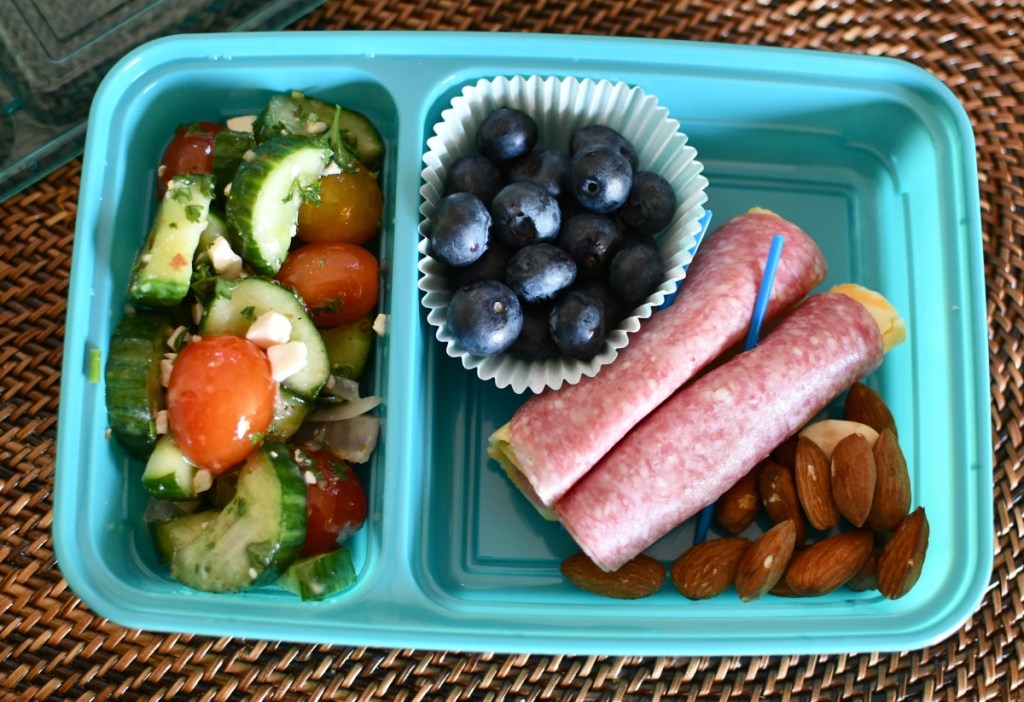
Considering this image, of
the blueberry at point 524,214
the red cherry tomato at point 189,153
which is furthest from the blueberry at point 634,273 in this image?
the red cherry tomato at point 189,153

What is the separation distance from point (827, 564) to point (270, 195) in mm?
987

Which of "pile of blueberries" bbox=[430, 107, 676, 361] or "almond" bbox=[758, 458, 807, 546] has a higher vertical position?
"pile of blueberries" bbox=[430, 107, 676, 361]

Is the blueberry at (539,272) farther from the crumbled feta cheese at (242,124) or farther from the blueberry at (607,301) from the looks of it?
the crumbled feta cheese at (242,124)

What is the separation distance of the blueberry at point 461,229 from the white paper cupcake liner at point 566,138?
0.21ft

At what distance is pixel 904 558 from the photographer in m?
1.31

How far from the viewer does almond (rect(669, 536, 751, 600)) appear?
1.34 meters

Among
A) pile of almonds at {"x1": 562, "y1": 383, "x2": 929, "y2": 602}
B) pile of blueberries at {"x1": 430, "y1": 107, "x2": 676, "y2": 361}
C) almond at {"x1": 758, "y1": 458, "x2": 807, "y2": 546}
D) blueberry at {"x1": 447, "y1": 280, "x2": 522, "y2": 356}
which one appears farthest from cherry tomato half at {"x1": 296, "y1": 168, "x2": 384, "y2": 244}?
almond at {"x1": 758, "y1": 458, "x2": 807, "y2": 546}

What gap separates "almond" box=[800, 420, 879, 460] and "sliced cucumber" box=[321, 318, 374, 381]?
0.72 meters

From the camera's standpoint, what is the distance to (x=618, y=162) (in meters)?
1.37

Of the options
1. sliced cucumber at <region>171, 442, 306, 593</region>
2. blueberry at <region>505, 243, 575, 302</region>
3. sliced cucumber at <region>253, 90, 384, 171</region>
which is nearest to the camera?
sliced cucumber at <region>171, 442, 306, 593</region>

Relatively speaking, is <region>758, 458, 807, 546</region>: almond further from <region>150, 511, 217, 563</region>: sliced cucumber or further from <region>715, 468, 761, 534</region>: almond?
<region>150, 511, 217, 563</region>: sliced cucumber

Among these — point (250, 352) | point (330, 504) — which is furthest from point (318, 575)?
point (250, 352)

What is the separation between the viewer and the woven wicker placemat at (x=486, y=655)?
1.44m

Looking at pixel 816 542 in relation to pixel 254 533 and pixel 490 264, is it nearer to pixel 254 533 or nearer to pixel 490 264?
pixel 490 264
